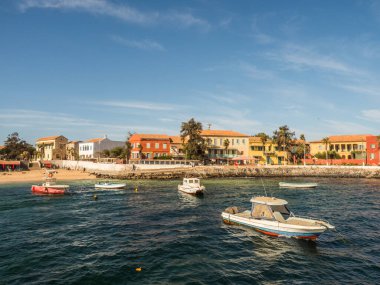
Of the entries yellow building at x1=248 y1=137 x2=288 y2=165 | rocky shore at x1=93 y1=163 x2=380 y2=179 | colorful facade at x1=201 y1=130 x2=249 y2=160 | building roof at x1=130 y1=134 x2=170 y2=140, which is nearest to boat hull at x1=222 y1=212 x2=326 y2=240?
rocky shore at x1=93 y1=163 x2=380 y2=179

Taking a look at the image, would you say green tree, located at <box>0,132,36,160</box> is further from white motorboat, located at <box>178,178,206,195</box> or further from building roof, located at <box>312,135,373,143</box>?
building roof, located at <box>312,135,373,143</box>

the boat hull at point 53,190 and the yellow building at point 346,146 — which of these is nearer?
the boat hull at point 53,190

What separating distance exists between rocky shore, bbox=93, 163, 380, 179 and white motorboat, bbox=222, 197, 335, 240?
52613 millimetres

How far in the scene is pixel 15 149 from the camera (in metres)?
134

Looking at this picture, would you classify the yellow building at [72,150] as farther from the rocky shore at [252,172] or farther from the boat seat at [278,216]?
the boat seat at [278,216]

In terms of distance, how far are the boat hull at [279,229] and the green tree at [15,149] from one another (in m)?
129

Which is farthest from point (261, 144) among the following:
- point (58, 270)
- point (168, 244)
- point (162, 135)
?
point (58, 270)

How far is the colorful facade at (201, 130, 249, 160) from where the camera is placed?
343 ft

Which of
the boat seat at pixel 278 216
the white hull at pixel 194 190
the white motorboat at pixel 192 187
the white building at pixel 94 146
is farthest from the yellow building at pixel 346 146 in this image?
the boat seat at pixel 278 216

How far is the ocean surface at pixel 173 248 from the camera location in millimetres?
18359

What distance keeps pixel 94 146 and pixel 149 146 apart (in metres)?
33.8

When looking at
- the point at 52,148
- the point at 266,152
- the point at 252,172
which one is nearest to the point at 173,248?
the point at 252,172

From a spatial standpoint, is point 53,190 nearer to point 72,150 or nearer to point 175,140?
point 175,140

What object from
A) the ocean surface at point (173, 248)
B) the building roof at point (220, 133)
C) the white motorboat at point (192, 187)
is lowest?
the ocean surface at point (173, 248)
